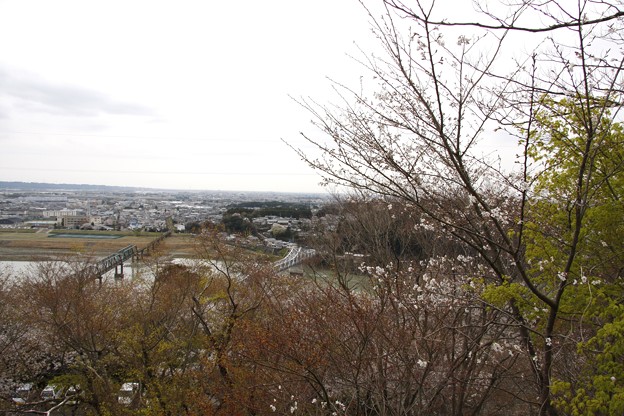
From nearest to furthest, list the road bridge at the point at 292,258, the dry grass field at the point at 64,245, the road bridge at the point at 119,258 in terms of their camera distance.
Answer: the road bridge at the point at 292,258 → the road bridge at the point at 119,258 → the dry grass field at the point at 64,245

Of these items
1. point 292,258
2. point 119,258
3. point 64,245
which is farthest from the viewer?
point 64,245

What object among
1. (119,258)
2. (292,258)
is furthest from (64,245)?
(292,258)

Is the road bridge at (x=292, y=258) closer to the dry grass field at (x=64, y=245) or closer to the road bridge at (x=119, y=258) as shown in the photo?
the dry grass field at (x=64, y=245)

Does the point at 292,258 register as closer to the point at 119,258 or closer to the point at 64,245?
the point at 119,258

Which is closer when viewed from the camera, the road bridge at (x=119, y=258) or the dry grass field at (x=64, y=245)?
Answer: the road bridge at (x=119, y=258)

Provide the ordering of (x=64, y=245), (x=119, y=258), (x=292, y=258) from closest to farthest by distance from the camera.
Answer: (x=292, y=258)
(x=119, y=258)
(x=64, y=245)

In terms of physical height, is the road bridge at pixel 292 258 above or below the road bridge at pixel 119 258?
above

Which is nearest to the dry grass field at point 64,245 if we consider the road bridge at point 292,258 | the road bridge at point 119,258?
the road bridge at point 119,258

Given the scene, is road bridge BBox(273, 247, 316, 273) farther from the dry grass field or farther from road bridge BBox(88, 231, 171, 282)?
road bridge BBox(88, 231, 171, 282)
